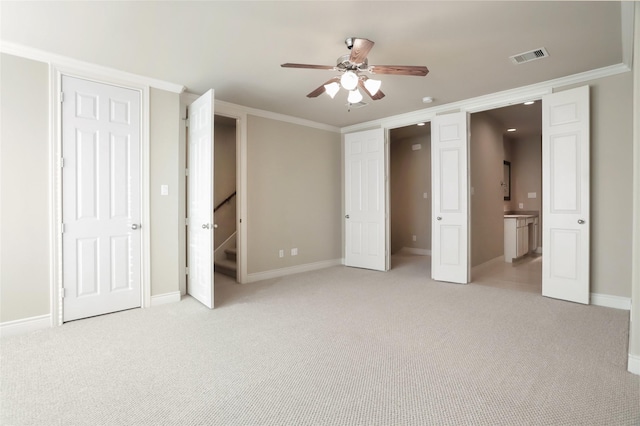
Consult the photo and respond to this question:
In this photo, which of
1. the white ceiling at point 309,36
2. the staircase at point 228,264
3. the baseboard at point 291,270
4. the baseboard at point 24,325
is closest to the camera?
the white ceiling at point 309,36

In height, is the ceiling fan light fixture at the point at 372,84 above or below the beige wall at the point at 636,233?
above

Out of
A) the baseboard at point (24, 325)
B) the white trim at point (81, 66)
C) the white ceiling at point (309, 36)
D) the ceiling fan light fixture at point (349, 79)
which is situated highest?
the white ceiling at point (309, 36)

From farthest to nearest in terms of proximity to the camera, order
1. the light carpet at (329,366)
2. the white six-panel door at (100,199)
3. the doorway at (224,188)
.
→ 1. the doorway at (224,188)
2. the white six-panel door at (100,199)
3. the light carpet at (329,366)

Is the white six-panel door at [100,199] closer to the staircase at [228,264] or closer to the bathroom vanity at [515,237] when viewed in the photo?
the staircase at [228,264]

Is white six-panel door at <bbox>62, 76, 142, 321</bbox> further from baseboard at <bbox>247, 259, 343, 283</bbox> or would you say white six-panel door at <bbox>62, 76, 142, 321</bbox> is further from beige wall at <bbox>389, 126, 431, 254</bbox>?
beige wall at <bbox>389, 126, 431, 254</bbox>

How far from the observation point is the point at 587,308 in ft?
11.2

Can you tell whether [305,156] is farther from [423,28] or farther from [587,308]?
[587,308]

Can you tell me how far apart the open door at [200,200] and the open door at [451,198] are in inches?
128

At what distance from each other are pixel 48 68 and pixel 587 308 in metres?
5.96

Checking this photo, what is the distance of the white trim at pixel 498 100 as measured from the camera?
3.49 meters

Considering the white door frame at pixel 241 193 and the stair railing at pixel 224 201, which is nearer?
the white door frame at pixel 241 193

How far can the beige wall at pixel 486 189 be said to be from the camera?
17.1ft

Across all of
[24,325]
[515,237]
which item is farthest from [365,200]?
[24,325]

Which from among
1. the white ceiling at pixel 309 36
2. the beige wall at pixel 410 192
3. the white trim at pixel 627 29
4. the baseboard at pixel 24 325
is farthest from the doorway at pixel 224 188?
the white trim at pixel 627 29
